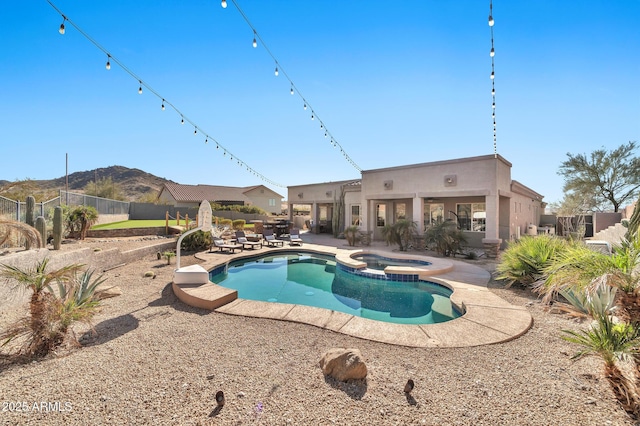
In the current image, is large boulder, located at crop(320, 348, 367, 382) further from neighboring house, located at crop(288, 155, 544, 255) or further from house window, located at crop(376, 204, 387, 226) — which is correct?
house window, located at crop(376, 204, 387, 226)

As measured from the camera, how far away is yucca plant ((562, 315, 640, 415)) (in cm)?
261

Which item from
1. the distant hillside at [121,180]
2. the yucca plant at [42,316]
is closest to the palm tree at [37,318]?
the yucca plant at [42,316]

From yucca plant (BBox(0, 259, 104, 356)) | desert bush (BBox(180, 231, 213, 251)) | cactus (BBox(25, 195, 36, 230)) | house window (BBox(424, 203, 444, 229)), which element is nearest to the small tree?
house window (BBox(424, 203, 444, 229))

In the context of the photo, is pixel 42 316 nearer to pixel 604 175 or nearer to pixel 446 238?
pixel 446 238

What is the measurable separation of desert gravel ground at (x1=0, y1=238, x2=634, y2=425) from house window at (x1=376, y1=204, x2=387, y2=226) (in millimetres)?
12821

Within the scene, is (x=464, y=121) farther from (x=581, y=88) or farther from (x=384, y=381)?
(x=384, y=381)

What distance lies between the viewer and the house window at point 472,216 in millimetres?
14562

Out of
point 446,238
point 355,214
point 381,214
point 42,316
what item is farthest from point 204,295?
point 355,214

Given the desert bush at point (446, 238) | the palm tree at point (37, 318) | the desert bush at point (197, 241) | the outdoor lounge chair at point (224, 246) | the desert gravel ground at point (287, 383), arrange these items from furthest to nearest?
the desert bush at point (197, 241)
the outdoor lounge chair at point (224, 246)
the desert bush at point (446, 238)
the palm tree at point (37, 318)
the desert gravel ground at point (287, 383)

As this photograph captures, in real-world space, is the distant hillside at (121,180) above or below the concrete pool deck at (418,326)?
above

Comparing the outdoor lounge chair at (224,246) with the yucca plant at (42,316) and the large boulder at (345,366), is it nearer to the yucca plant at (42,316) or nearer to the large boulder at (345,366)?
the yucca plant at (42,316)

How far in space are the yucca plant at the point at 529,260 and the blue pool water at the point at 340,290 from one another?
65.8 inches

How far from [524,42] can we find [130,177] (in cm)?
10367

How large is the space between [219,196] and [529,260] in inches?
1474
